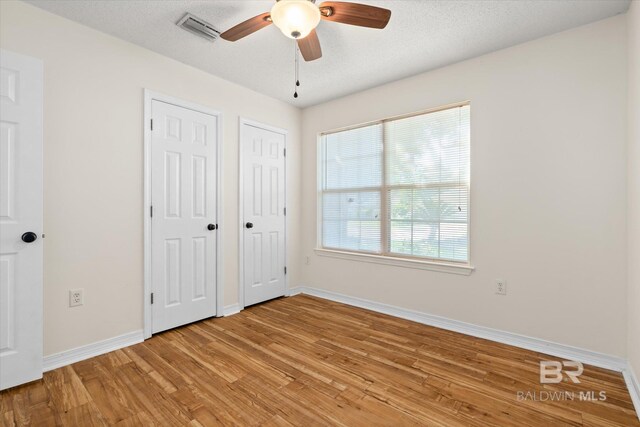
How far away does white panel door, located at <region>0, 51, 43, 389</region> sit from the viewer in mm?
1918

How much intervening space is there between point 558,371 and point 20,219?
3.83 m

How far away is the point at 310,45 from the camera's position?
208cm

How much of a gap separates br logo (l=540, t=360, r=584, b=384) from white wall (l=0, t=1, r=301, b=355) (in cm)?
320

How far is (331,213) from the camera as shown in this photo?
158 inches

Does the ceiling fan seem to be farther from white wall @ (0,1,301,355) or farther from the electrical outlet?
the electrical outlet

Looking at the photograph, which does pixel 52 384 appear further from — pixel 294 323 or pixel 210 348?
pixel 294 323

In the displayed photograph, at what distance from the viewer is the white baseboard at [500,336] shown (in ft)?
7.30

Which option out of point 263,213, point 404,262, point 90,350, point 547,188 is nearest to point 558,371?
point 547,188

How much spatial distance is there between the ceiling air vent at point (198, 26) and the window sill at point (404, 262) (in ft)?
8.60

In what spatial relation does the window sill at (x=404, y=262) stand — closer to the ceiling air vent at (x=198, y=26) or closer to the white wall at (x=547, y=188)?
the white wall at (x=547, y=188)

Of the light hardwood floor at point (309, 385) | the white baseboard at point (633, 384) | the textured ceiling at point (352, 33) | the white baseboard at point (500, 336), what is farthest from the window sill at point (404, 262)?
the textured ceiling at point (352, 33)

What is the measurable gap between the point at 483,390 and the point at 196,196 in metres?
2.86

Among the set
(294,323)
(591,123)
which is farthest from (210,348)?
(591,123)

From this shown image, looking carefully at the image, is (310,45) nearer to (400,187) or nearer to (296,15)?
(296,15)
